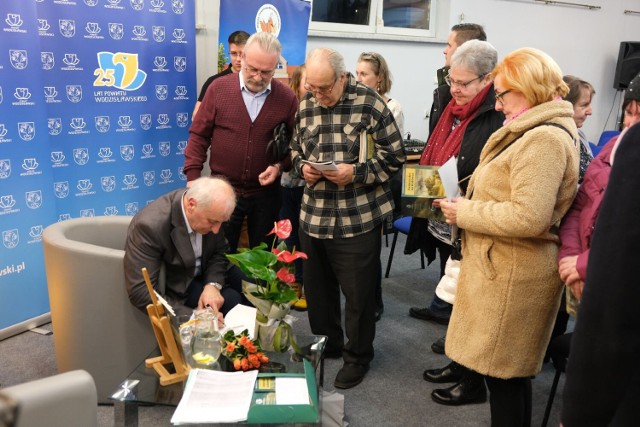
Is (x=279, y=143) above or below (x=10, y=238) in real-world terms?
above

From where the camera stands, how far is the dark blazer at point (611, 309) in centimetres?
79

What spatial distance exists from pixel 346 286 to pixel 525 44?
478 cm

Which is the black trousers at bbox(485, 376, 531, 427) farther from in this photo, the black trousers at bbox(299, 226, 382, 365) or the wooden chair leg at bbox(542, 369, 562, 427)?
the black trousers at bbox(299, 226, 382, 365)

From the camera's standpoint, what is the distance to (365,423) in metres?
2.48

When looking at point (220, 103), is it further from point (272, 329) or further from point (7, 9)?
point (272, 329)

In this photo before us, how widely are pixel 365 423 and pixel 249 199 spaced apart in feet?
4.11

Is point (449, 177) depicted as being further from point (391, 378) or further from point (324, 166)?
point (391, 378)

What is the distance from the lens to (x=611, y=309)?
2.65ft

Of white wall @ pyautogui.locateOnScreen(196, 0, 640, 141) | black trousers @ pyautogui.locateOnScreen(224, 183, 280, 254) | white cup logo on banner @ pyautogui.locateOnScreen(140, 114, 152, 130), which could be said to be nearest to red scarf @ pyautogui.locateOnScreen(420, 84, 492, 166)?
black trousers @ pyautogui.locateOnScreen(224, 183, 280, 254)

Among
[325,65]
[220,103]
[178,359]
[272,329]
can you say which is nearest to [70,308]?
[178,359]

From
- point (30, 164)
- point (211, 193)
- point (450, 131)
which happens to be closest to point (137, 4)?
point (30, 164)

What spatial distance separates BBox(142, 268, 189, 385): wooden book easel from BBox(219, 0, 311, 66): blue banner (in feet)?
8.54

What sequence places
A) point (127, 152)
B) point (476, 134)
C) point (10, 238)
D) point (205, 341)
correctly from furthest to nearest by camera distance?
point (127, 152) → point (10, 238) → point (476, 134) → point (205, 341)

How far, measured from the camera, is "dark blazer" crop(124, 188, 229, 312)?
2242mm
